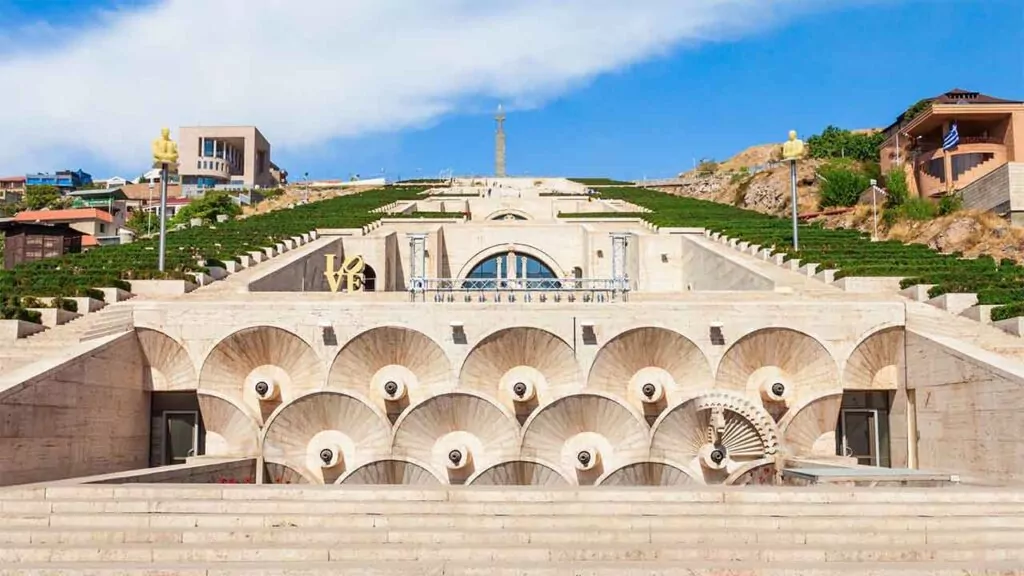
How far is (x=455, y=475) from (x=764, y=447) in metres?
5.95

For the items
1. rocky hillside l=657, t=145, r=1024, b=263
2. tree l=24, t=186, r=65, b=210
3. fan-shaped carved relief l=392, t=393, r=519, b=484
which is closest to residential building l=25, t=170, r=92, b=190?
tree l=24, t=186, r=65, b=210

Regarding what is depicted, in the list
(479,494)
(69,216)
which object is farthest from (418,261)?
(69,216)

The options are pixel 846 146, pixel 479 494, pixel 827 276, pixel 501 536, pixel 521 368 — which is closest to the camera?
pixel 501 536

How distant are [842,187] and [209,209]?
42197 mm

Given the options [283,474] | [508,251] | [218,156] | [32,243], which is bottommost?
[283,474]

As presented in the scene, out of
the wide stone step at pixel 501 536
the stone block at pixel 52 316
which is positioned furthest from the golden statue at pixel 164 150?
the wide stone step at pixel 501 536

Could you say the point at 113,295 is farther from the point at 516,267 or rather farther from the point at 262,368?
the point at 516,267

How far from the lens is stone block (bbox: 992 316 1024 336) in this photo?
17.2 meters

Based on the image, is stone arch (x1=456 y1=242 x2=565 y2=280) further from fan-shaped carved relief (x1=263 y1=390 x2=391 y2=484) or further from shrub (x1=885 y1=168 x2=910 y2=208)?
fan-shaped carved relief (x1=263 y1=390 x2=391 y2=484)

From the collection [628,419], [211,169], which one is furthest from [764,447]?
[211,169]

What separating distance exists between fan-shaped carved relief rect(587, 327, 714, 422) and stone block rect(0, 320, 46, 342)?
445 inches

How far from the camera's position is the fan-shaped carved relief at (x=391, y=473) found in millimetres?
17375

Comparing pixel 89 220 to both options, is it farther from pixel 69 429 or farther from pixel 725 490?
pixel 725 490

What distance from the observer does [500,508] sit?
34.6ft
